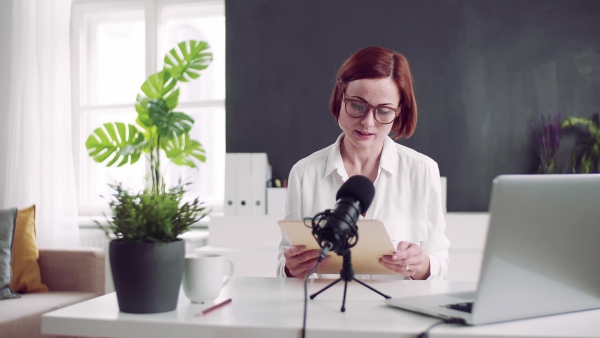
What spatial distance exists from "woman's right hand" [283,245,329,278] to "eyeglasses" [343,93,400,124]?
54cm

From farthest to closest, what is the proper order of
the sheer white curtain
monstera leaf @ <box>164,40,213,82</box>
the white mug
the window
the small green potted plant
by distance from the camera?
the window, the sheer white curtain, monstera leaf @ <box>164,40,213,82</box>, the small green potted plant, the white mug

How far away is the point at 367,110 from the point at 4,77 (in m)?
3.35

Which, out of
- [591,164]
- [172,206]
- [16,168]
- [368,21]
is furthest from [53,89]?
[591,164]

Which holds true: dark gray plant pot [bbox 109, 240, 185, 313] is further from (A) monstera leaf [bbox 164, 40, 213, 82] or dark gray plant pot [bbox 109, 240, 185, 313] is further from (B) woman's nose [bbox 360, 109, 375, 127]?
(A) monstera leaf [bbox 164, 40, 213, 82]

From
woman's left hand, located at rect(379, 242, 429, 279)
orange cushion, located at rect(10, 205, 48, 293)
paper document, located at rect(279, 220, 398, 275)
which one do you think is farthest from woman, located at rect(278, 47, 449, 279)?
orange cushion, located at rect(10, 205, 48, 293)

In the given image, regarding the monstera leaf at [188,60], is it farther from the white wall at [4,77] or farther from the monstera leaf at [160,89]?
the white wall at [4,77]

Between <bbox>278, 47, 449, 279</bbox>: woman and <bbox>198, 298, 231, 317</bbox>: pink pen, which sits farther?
<bbox>278, 47, 449, 279</bbox>: woman

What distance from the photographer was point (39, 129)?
4.01m

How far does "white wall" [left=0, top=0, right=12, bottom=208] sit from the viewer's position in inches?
158

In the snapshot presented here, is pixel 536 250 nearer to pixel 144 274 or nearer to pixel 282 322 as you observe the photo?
pixel 282 322

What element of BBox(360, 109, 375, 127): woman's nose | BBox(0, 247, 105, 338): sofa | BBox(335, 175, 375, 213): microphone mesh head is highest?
BBox(360, 109, 375, 127): woman's nose

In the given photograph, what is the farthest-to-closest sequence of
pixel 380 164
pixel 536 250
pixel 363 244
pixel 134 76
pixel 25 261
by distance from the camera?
pixel 134 76 < pixel 25 261 < pixel 380 164 < pixel 363 244 < pixel 536 250

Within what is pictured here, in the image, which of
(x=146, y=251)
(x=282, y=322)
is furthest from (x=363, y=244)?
(x=146, y=251)

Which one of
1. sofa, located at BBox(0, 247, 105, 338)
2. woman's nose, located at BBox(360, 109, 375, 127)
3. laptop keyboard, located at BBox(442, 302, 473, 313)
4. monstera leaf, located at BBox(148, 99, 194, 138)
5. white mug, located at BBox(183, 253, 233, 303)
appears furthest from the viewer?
monstera leaf, located at BBox(148, 99, 194, 138)
